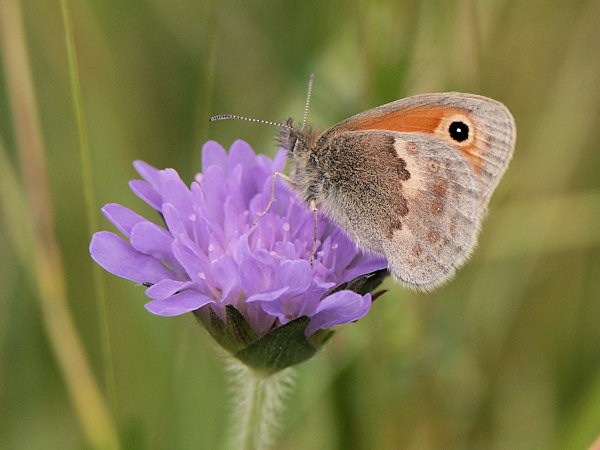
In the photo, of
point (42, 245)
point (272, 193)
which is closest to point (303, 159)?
point (272, 193)

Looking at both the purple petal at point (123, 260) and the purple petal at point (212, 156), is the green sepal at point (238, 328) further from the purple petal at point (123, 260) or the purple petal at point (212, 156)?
the purple petal at point (212, 156)

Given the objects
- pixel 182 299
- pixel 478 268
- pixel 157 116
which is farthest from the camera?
pixel 157 116

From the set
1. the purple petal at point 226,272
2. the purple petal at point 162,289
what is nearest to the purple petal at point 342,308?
the purple petal at point 226,272

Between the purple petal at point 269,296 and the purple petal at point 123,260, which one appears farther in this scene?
the purple petal at point 123,260

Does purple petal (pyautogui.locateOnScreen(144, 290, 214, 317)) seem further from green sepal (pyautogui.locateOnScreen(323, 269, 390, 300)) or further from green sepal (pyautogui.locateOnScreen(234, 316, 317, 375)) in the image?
green sepal (pyautogui.locateOnScreen(323, 269, 390, 300))

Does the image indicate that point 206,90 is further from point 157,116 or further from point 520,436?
point 520,436

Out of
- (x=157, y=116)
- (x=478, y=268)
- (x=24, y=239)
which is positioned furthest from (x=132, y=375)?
(x=478, y=268)

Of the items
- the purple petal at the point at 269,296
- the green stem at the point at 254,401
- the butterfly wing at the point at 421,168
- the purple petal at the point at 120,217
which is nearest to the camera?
the purple petal at the point at 269,296
